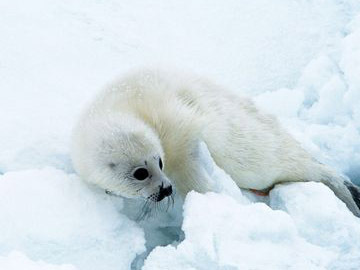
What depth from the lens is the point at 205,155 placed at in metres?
3.11

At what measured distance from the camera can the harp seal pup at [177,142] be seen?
2.92m

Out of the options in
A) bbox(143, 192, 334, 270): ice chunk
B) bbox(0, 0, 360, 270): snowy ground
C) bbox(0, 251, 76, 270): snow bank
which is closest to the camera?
bbox(0, 251, 76, 270): snow bank

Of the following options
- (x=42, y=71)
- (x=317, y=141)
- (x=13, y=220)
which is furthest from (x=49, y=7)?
(x=13, y=220)

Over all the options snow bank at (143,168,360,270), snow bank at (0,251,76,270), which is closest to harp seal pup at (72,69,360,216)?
snow bank at (143,168,360,270)

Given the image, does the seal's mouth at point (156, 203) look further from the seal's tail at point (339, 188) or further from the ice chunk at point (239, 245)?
the seal's tail at point (339, 188)

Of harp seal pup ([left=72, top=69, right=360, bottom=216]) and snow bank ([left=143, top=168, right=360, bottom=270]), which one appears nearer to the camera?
snow bank ([left=143, top=168, right=360, bottom=270])

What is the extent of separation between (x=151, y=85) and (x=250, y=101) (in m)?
0.69

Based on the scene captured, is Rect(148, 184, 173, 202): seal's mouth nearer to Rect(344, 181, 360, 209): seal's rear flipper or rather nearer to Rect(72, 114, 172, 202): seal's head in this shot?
Rect(72, 114, 172, 202): seal's head

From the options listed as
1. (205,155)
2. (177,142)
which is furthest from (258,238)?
(177,142)

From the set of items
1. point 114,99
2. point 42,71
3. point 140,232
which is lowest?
point 42,71

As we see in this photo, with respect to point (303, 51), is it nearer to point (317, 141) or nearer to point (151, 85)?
point (317, 141)

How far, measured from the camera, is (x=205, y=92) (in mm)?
3398

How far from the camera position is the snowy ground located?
99.0 inches

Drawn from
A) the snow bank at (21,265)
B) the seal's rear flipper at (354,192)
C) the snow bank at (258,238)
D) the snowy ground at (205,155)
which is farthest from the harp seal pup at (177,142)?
the snow bank at (21,265)
